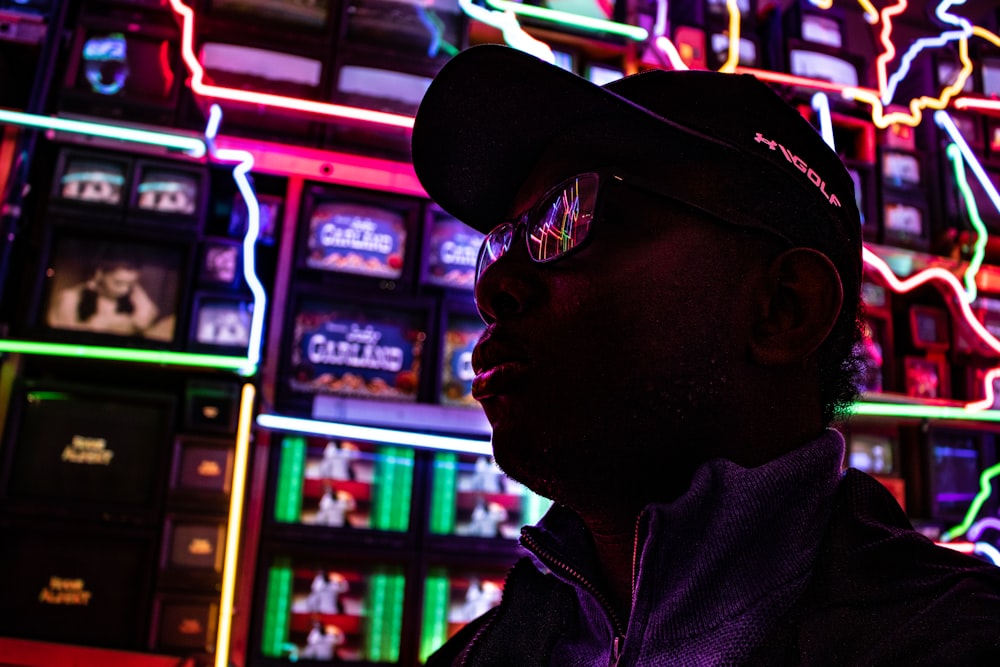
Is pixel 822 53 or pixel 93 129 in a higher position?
pixel 822 53

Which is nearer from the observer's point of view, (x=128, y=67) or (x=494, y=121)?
(x=494, y=121)

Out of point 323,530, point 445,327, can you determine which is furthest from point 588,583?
point 445,327

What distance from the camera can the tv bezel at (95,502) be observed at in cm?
326

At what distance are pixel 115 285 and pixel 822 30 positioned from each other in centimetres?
435

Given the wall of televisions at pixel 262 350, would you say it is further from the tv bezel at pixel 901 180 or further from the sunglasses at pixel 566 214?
the sunglasses at pixel 566 214

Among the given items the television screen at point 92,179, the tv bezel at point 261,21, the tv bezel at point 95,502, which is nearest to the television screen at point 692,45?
the tv bezel at point 261,21

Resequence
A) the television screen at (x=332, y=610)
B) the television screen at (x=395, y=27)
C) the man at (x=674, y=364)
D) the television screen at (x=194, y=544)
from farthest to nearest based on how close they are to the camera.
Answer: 1. the television screen at (x=395, y=27)
2. the television screen at (x=332, y=610)
3. the television screen at (x=194, y=544)
4. the man at (x=674, y=364)

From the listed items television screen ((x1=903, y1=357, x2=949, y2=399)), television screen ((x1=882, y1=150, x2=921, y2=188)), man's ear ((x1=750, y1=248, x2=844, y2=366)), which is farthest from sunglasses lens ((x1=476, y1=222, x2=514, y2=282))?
television screen ((x1=882, y1=150, x2=921, y2=188))

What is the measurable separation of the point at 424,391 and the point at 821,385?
274 centimetres

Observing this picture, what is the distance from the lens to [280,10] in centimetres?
400

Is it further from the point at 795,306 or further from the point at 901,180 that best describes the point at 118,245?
the point at 901,180

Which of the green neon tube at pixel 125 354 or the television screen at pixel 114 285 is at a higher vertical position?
the television screen at pixel 114 285

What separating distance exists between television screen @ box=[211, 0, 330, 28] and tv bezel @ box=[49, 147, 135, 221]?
904mm

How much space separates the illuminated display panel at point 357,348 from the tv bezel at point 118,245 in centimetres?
50
